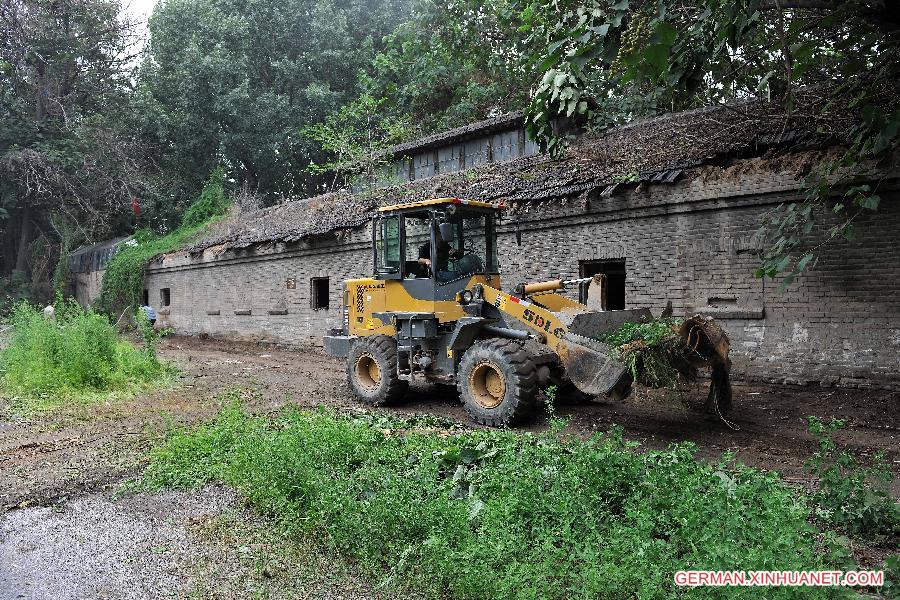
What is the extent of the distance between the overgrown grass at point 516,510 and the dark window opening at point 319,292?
11.1 m

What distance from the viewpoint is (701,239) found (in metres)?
9.54

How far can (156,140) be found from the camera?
31.0 m

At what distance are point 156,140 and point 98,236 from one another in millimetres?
5555

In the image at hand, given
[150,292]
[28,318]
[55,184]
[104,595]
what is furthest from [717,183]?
[55,184]

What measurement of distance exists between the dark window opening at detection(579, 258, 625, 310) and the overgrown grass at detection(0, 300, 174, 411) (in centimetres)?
751

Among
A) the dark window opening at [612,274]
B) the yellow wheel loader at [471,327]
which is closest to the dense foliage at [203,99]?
the dark window opening at [612,274]

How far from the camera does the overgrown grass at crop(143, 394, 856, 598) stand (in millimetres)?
2967

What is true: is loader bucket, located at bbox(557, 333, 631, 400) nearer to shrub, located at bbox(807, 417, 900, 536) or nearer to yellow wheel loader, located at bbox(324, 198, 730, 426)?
yellow wheel loader, located at bbox(324, 198, 730, 426)

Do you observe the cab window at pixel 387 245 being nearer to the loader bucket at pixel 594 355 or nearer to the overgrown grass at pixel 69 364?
the loader bucket at pixel 594 355

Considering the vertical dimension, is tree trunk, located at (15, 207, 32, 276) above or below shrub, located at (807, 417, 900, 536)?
above

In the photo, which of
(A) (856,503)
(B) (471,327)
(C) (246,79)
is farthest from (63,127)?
(A) (856,503)

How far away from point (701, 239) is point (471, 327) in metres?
4.36

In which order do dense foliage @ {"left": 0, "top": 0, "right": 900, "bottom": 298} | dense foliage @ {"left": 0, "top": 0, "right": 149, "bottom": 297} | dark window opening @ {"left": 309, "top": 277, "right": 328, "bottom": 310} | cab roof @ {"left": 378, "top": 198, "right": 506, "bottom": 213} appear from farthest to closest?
1. dense foliage @ {"left": 0, "top": 0, "right": 149, "bottom": 297}
2. dense foliage @ {"left": 0, "top": 0, "right": 900, "bottom": 298}
3. dark window opening @ {"left": 309, "top": 277, "right": 328, "bottom": 310}
4. cab roof @ {"left": 378, "top": 198, "right": 506, "bottom": 213}
